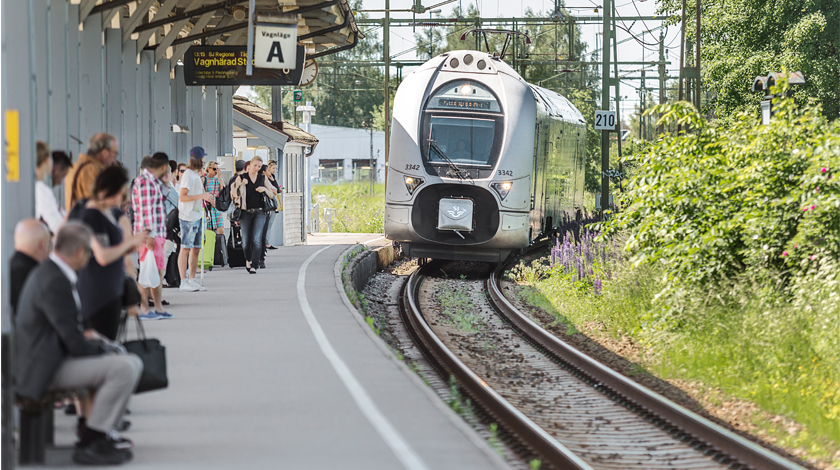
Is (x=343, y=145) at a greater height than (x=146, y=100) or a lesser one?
greater

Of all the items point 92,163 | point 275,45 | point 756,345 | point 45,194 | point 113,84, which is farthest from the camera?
point 275,45

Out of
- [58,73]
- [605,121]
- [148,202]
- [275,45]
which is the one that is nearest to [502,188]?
[275,45]

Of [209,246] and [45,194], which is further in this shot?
[209,246]

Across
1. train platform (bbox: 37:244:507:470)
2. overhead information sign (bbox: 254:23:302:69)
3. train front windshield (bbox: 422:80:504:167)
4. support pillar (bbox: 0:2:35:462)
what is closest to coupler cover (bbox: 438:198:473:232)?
train front windshield (bbox: 422:80:504:167)

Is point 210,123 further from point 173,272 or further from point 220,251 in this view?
point 173,272

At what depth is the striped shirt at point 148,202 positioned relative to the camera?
8930 mm

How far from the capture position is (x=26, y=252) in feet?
17.5

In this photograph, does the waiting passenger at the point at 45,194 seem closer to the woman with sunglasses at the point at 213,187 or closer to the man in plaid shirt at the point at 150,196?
the man in plaid shirt at the point at 150,196

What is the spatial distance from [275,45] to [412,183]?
14.6ft

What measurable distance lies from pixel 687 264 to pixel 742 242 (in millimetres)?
609

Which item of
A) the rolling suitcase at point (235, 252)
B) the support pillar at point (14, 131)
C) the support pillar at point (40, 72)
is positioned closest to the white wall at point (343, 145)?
the rolling suitcase at point (235, 252)

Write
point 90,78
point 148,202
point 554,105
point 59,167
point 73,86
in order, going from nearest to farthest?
point 59,167 < point 148,202 < point 73,86 < point 90,78 < point 554,105

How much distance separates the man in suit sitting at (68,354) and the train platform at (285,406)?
0.27 meters

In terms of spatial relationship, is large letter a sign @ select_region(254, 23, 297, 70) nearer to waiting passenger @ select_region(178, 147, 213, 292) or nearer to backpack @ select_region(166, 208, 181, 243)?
waiting passenger @ select_region(178, 147, 213, 292)
